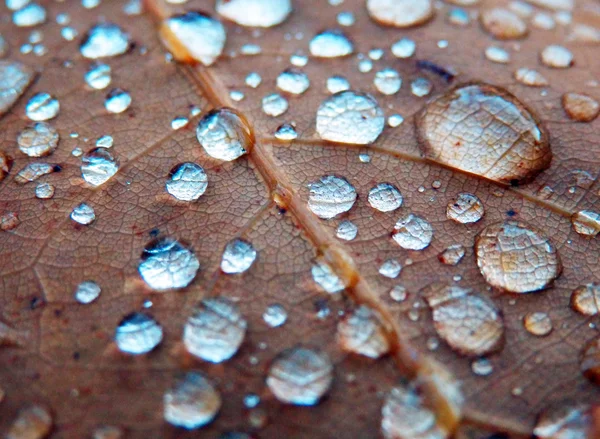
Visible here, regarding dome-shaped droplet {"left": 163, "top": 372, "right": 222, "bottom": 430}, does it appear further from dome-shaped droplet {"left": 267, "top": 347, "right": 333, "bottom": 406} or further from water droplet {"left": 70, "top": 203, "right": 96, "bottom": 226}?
water droplet {"left": 70, "top": 203, "right": 96, "bottom": 226}

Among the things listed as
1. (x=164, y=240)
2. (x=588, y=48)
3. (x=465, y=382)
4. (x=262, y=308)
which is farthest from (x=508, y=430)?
(x=588, y=48)

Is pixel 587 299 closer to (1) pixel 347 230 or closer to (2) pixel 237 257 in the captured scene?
(1) pixel 347 230

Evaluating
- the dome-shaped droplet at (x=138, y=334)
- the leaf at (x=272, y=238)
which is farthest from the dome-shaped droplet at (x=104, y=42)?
the dome-shaped droplet at (x=138, y=334)

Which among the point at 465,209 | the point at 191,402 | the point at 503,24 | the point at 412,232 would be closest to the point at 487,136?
the point at 465,209

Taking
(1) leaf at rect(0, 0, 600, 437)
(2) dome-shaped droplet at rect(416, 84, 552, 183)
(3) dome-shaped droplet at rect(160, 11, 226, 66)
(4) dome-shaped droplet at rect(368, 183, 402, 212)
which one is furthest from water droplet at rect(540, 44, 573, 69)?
(3) dome-shaped droplet at rect(160, 11, 226, 66)

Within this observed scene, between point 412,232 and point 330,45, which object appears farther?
point 330,45

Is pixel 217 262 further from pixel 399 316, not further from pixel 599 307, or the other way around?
pixel 599 307
